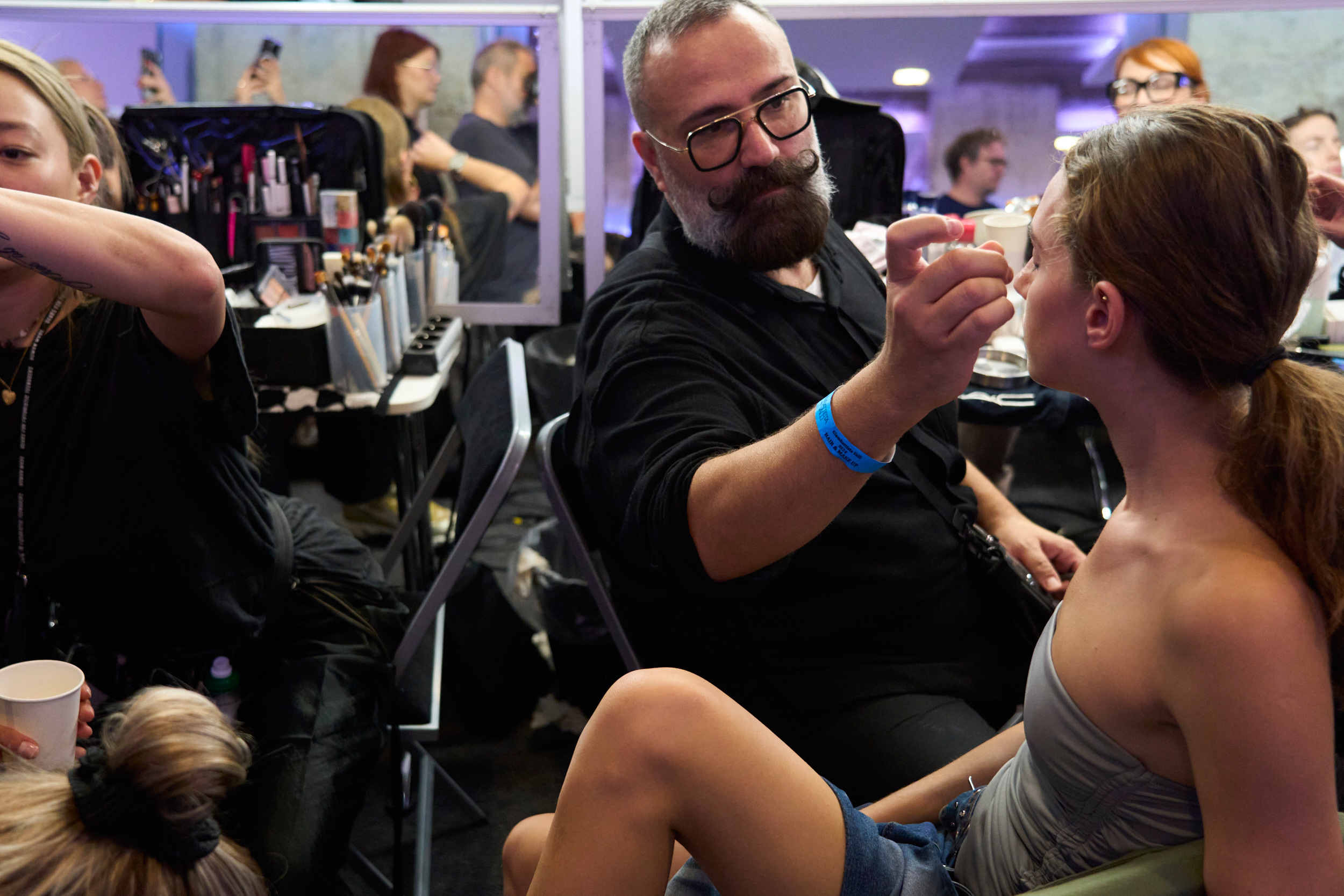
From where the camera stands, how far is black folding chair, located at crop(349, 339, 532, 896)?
4.69 feet

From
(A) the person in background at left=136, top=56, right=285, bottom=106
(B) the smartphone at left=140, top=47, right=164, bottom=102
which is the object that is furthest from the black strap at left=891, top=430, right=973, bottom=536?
(B) the smartphone at left=140, top=47, right=164, bottom=102

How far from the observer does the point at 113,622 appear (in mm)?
1411

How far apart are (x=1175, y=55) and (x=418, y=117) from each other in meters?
2.02

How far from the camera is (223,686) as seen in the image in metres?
1.43

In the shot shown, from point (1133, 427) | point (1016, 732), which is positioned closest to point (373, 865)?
point (1016, 732)

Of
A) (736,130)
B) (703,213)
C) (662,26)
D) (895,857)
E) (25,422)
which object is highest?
(662,26)

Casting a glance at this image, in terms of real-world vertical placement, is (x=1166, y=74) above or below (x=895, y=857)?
above

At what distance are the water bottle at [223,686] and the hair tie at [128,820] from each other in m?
0.57

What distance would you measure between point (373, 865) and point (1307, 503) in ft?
5.33

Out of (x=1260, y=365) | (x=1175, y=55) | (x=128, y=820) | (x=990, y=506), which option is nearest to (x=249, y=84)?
(x=990, y=506)

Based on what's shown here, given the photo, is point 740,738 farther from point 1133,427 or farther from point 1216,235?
point 1216,235

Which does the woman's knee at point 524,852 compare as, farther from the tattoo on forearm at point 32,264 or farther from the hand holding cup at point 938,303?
the tattoo on forearm at point 32,264

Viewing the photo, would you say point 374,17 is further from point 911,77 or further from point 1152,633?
point 1152,633

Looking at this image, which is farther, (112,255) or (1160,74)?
(1160,74)
